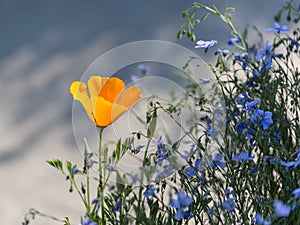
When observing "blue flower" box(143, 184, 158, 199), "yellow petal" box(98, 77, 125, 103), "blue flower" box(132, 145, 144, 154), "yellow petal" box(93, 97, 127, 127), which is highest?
"yellow petal" box(98, 77, 125, 103)

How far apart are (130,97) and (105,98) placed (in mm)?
104

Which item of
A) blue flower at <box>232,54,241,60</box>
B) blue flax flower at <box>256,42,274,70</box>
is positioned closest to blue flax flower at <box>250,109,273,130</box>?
blue flax flower at <box>256,42,274,70</box>

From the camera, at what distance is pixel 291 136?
2248 mm

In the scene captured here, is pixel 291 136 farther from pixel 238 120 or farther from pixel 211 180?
pixel 211 180

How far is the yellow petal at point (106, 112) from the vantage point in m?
2.37

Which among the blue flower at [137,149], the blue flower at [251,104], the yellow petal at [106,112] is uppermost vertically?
the yellow petal at [106,112]

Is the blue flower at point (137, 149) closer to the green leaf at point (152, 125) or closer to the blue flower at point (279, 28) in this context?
the green leaf at point (152, 125)

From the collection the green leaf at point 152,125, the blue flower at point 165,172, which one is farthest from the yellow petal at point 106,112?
the blue flower at point 165,172

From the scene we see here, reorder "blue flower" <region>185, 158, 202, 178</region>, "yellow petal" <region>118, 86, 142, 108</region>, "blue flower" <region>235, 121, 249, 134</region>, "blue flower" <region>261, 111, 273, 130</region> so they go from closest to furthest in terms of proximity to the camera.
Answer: "blue flower" <region>261, 111, 273, 130</region>
"blue flower" <region>235, 121, 249, 134</region>
"blue flower" <region>185, 158, 202, 178</region>
"yellow petal" <region>118, 86, 142, 108</region>

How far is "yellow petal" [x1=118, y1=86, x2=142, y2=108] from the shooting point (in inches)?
91.4

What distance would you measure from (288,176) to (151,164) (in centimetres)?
56

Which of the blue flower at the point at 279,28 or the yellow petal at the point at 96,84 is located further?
the yellow petal at the point at 96,84

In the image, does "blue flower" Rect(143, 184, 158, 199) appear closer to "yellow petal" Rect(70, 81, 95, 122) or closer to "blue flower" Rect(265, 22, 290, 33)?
"yellow petal" Rect(70, 81, 95, 122)

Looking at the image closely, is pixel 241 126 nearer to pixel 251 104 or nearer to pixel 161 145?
pixel 251 104
